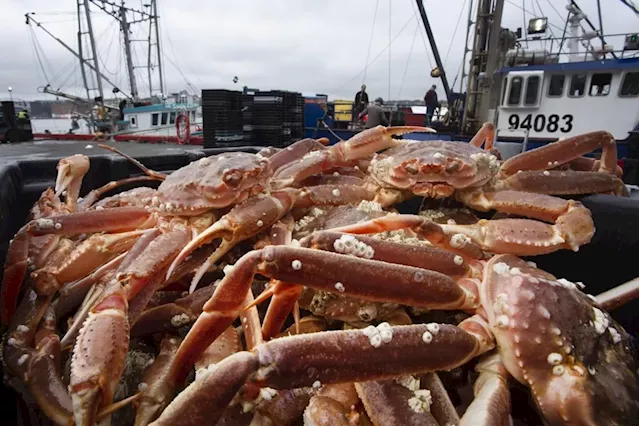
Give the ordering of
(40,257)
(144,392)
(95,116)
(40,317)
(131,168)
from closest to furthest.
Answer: (144,392), (40,317), (40,257), (131,168), (95,116)

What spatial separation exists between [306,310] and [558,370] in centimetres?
81

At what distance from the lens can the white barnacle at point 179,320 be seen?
4.92 feet

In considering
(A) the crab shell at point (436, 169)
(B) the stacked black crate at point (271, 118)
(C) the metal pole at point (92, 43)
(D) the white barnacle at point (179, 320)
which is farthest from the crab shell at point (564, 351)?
(C) the metal pole at point (92, 43)

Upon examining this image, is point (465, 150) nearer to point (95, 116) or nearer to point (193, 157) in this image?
point (193, 157)

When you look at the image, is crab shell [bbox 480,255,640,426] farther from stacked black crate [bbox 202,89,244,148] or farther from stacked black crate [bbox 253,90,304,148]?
stacked black crate [bbox 253,90,304,148]

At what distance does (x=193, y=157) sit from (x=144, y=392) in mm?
2165

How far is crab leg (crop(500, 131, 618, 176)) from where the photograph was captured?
2332 millimetres

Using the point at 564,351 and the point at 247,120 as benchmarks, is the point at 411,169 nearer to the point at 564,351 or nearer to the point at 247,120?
the point at 564,351

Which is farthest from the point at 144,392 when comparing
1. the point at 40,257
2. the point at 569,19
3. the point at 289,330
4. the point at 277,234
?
the point at 569,19

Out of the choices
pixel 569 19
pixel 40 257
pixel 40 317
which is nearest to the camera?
pixel 40 317

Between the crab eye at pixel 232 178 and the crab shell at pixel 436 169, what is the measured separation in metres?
0.75

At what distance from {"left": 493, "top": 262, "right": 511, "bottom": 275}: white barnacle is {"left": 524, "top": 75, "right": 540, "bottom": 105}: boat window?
10287 millimetres

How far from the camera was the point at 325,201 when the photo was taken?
2059 mm

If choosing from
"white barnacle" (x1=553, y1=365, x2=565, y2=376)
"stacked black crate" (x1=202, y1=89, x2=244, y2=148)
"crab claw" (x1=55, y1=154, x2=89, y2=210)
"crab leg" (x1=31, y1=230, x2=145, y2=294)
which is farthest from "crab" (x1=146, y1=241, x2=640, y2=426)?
"stacked black crate" (x1=202, y1=89, x2=244, y2=148)
